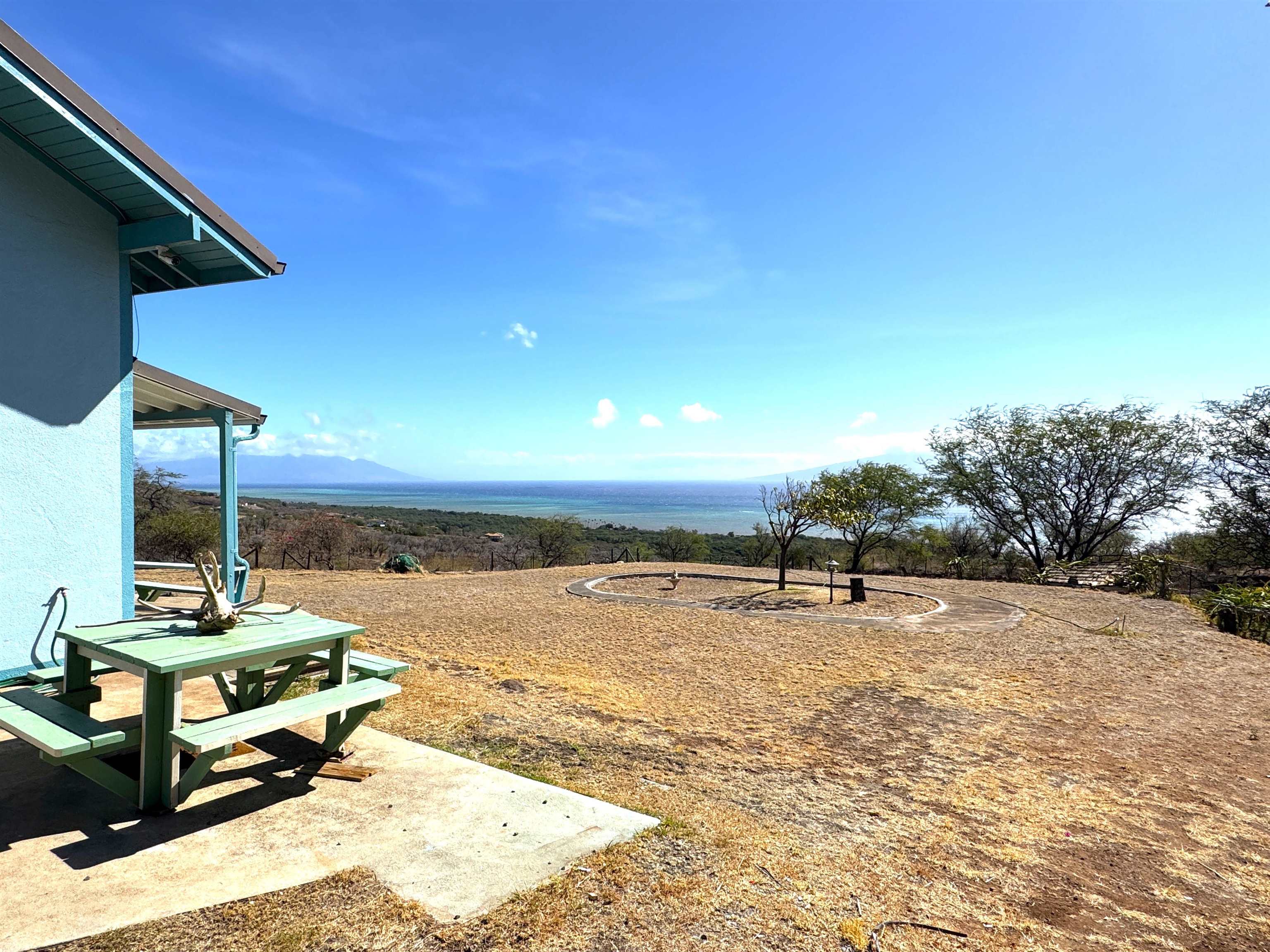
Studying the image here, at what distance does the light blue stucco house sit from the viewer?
4250 mm

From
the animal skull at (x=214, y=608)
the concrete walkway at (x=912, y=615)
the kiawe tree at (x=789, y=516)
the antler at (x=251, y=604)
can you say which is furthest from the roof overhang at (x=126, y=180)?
the kiawe tree at (x=789, y=516)

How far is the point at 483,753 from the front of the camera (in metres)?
4.30

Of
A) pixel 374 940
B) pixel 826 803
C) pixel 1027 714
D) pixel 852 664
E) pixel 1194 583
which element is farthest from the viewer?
pixel 1194 583

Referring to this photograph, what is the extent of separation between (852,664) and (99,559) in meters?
7.94

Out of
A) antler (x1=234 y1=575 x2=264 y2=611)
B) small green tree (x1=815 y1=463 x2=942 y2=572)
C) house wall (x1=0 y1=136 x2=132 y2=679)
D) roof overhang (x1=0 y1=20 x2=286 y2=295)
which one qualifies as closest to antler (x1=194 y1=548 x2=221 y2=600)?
antler (x1=234 y1=575 x2=264 y2=611)

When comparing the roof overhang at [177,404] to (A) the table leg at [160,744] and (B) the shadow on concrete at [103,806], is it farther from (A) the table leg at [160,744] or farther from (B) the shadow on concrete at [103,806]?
(A) the table leg at [160,744]

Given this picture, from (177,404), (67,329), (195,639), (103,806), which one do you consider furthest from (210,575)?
(177,404)

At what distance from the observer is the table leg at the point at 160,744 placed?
302 cm

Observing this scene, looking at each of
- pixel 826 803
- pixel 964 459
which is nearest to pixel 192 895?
pixel 826 803

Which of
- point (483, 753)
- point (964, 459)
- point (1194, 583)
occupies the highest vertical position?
point (964, 459)

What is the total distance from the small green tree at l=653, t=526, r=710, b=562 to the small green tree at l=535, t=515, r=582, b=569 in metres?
4.56

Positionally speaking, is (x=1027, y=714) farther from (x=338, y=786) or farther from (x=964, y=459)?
(x=964, y=459)

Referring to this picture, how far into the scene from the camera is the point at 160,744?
3092mm

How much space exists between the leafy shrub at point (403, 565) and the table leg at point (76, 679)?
14.6m
